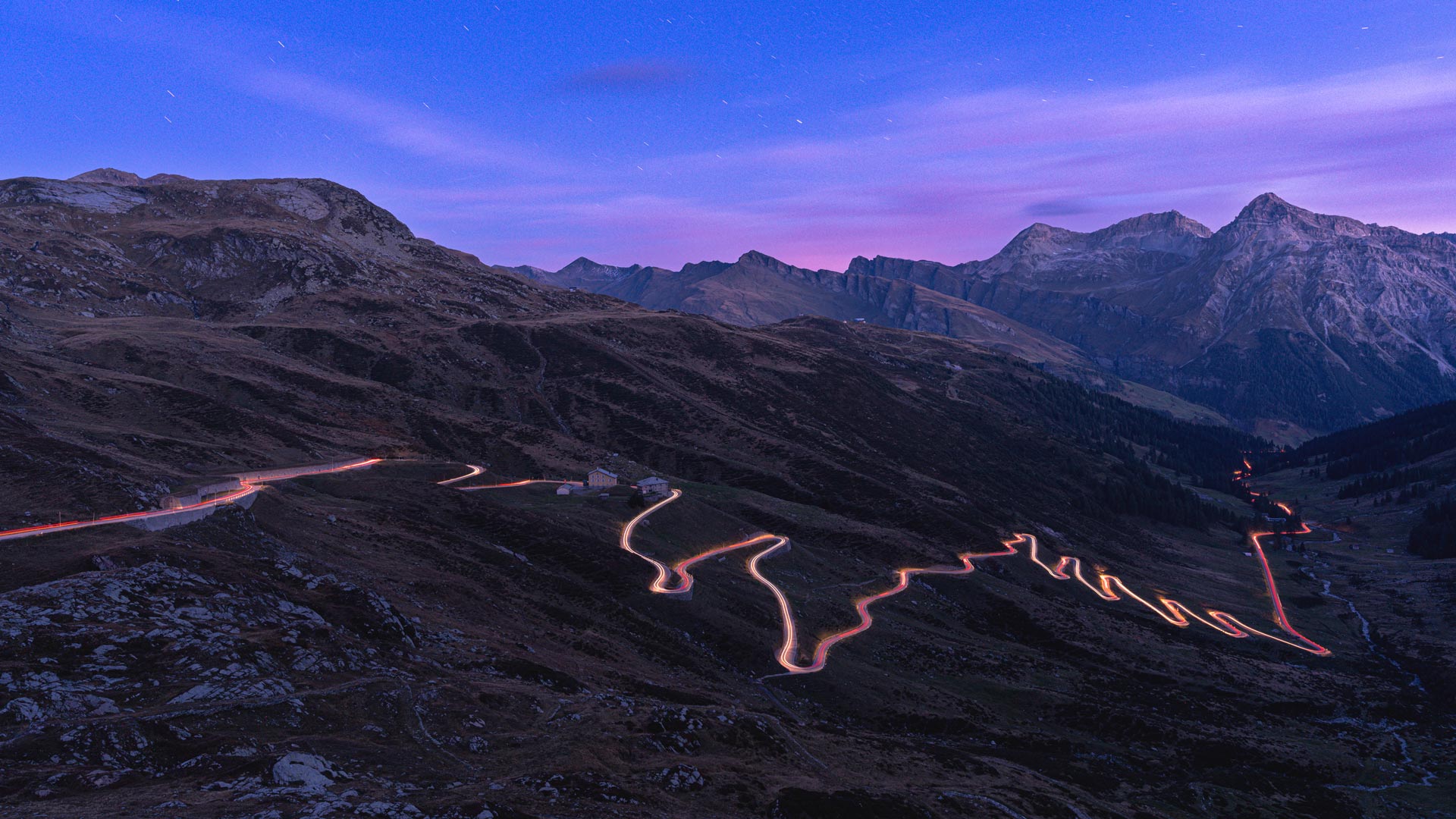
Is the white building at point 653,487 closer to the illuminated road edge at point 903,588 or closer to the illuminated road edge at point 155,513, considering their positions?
the illuminated road edge at point 903,588

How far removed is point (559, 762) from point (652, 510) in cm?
7588

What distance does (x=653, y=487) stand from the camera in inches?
5098

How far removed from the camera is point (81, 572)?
47812mm

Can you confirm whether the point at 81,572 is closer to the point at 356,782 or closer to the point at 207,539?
the point at 207,539

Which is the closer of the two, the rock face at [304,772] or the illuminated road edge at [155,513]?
the rock face at [304,772]

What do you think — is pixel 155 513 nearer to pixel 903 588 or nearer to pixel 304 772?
pixel 304 772

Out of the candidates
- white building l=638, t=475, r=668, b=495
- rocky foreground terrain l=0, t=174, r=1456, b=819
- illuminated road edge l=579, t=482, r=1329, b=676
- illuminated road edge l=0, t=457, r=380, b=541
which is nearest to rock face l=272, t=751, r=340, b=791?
rocky foreground terrain l=0, t=174, r=1456, b=819

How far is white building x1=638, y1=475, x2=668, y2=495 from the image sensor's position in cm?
12756

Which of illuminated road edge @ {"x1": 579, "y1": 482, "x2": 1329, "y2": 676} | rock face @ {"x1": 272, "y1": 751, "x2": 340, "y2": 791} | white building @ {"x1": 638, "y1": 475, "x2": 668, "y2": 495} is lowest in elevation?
illuminated road edge @ {"x1": 579, "y1": 482, "x2": 1329, "y2": 676}

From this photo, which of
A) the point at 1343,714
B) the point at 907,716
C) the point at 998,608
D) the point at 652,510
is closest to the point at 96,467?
the point at 652,510

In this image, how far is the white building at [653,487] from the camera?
127562 mm

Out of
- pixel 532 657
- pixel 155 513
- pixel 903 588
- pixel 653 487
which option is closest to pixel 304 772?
pixel 532 657

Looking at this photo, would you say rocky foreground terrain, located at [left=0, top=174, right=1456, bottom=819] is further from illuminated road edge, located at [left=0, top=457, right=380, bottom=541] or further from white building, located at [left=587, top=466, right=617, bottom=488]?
white building, located at [left=587, top=466, right=617, bottom=488]

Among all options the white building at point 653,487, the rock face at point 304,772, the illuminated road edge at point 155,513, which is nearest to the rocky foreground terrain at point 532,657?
the rock face at point 304,772
